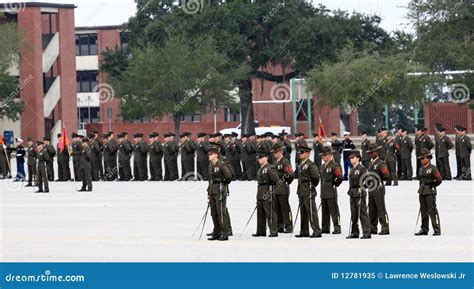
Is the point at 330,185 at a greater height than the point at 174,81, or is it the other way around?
the point at 174,81

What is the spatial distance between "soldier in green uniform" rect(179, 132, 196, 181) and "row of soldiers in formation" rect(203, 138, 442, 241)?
58.2ft

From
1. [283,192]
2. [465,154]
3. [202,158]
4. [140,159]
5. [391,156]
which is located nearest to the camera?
[283,192]

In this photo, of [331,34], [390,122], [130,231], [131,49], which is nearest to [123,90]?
[131,49]

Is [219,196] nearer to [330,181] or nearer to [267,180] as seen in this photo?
[267,180]

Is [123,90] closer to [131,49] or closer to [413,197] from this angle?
[131,49]

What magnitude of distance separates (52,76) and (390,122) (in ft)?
68.7

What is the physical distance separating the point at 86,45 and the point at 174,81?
2748cm

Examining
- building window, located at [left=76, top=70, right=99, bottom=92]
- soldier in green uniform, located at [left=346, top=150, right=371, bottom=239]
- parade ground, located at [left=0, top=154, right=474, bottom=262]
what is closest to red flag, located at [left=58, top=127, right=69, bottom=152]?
parade ground, located at [left=0, top=154, right=474, bottom=262]

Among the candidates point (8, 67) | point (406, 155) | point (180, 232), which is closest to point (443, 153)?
point (406, 155)

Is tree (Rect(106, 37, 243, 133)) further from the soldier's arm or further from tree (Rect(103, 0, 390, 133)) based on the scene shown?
the soldier's arm

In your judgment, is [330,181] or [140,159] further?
[140,159]

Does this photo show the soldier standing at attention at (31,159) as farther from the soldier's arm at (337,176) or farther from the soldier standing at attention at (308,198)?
the soldier's arm at (337,176)

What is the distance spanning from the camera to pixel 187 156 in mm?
39250

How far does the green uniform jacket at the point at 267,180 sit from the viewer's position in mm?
20875
